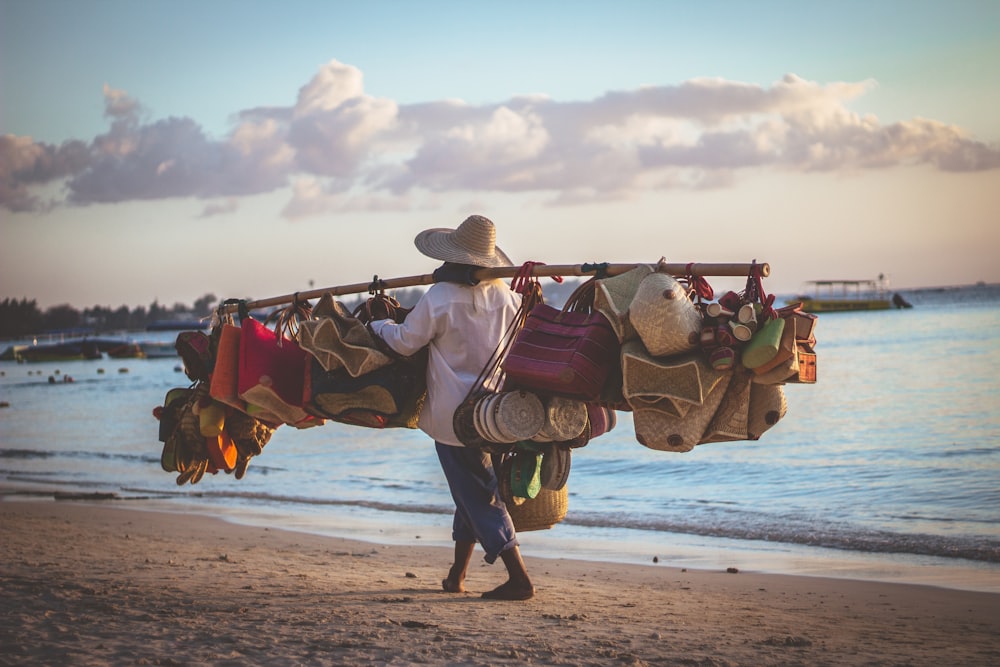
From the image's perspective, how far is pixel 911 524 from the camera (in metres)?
8.14

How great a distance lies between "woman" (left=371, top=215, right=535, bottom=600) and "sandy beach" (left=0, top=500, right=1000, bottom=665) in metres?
0.43

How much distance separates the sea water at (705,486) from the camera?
7.23 m

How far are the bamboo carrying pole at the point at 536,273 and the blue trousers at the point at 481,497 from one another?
0.77 m

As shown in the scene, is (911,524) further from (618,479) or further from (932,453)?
(932,453)

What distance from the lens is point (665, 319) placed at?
12.0 ft

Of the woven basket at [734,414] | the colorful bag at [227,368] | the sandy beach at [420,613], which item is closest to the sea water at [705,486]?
the sandy beach at [420,613]

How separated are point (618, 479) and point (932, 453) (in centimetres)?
390

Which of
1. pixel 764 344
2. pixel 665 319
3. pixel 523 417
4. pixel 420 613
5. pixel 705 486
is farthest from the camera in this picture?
pixel 705 486

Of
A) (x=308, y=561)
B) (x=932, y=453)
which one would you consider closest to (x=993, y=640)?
(x=308, y=561)

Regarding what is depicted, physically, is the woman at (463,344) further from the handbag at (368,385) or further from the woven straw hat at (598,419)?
the woven straw hat at (598,419)

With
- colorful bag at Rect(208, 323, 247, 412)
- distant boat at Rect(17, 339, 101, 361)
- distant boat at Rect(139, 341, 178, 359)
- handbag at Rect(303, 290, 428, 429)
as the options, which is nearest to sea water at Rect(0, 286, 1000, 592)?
handbag at Rect(303, 290, 428, 429)

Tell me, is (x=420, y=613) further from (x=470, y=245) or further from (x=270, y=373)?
(x=470, y=245)

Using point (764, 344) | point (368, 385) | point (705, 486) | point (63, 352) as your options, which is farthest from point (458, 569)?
point (63, 352)

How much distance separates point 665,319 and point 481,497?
130cm
